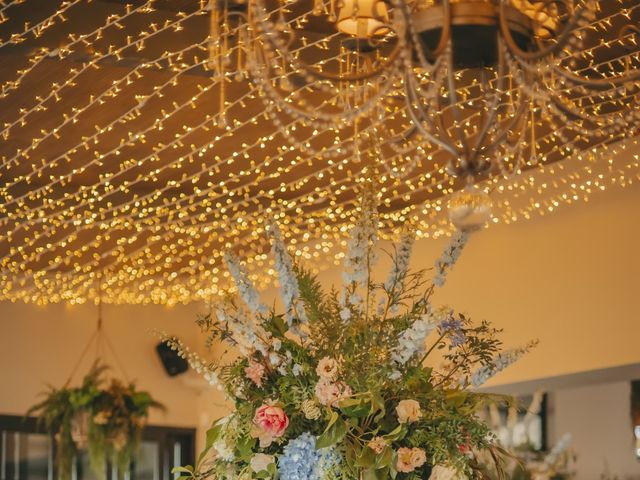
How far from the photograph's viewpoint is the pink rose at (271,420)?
110 inches

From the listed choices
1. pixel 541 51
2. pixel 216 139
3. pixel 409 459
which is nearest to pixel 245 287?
pixel 409 459

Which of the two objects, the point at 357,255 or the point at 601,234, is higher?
the point at 601,234

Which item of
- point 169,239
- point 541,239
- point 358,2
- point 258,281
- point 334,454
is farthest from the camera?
point 258,281

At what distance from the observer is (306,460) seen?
279cm

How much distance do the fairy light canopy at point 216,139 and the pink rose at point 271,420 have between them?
61 centimetres

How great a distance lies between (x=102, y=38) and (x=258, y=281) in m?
4.56

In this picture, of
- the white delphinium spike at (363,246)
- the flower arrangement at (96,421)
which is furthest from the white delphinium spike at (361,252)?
the flower arrangement at (96,421)

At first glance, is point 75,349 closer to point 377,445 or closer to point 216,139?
point 216,139

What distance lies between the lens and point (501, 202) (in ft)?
24.7

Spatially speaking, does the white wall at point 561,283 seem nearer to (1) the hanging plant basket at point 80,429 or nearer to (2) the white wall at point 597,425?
(2) the white wall at point 597,425

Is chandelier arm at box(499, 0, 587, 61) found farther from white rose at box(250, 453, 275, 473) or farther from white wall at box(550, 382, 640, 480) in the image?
white wall at box(550, 382, 640, 480)

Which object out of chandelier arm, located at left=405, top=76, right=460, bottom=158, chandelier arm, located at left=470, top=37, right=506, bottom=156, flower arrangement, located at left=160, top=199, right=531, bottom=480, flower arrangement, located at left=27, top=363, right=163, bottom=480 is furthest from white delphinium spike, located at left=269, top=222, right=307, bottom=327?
flower arrangement, located at left=27, top=363, right=163, bottom=480

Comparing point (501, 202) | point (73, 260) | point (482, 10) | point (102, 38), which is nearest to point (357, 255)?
point (482, 10)

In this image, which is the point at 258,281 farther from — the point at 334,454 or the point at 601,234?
the point at 334,454
